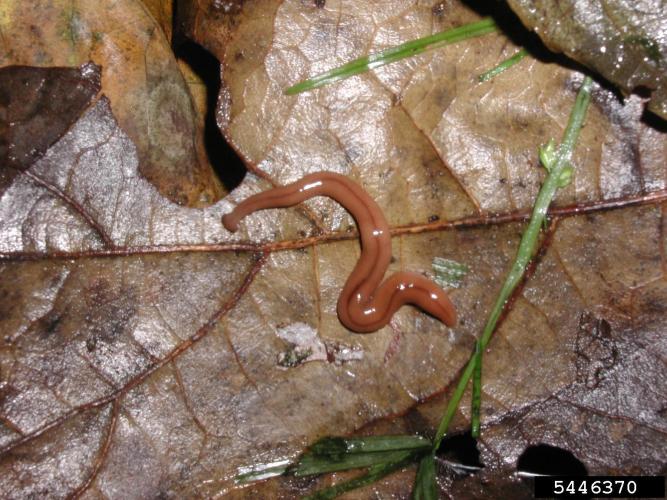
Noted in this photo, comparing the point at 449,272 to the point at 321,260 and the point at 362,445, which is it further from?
the point at 362,445

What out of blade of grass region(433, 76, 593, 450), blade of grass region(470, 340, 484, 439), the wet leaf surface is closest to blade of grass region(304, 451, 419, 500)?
blade of grass region(433, 76, 593, 450)

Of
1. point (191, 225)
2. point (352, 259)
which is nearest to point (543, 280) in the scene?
point (352, 259)

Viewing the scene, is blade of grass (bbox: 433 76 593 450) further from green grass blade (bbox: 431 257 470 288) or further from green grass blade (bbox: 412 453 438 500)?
green grass blade (bbox: 431 257 470 288)

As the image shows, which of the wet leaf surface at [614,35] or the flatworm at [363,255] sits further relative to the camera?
the flatworm at [363,255]

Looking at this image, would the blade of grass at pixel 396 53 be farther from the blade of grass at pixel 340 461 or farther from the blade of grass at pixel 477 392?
the blade of grass at pixel 340 461

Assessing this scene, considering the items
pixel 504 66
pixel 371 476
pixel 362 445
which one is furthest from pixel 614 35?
pixel 371 476

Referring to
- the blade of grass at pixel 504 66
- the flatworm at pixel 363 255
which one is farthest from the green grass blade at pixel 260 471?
the blade of grass at pixel 504 66
